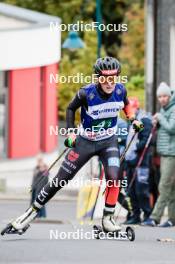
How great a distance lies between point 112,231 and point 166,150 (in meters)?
4.03

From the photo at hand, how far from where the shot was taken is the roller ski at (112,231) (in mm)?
15672

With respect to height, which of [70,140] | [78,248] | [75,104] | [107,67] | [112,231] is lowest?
[78,248]

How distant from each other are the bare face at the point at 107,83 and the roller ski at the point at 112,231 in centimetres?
136

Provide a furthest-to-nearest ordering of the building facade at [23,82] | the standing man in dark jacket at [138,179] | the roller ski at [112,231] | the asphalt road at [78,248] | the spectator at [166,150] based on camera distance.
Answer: the building facade at [23,82] < the standing man in dark jacket at [138,179] < the spectator at [166,150] < the roller ski at [112,231] < the asphalt road at [78,248]

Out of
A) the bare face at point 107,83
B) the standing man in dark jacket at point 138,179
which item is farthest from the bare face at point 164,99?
the bare face at point 107,83

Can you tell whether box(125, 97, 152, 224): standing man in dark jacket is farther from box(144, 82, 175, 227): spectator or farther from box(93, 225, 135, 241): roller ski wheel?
box(93, 225, 135, 241): roller ski wheel

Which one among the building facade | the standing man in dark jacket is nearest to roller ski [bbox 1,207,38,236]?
the standing man in dark jacket

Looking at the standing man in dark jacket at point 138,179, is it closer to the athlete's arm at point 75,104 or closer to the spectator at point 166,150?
the spectator at point 166,150

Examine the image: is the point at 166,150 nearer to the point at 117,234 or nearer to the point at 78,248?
the point at 117,234

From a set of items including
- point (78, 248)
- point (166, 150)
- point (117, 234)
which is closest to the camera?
point (78, 248)

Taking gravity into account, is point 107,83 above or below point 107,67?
below

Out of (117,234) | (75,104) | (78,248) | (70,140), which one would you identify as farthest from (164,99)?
(78,248)

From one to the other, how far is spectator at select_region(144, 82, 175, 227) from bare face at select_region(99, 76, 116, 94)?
13.4 feet

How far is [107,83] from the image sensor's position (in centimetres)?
1536
